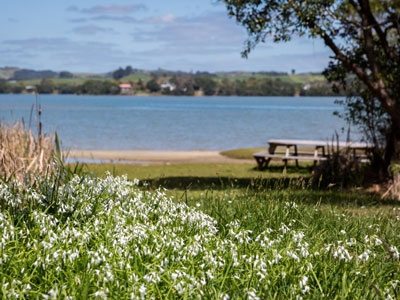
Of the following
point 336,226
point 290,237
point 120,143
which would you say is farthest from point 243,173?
point 120,143

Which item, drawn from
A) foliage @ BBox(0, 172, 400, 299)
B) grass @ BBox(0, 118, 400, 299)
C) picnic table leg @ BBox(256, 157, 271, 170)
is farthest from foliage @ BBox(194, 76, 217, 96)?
foliage @ BBox(0, 172, 400, 299)

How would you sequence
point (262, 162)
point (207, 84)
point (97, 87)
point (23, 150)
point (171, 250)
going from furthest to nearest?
point (207, 84) < point (97, 87) < point (262, 162) < point (23, 150) < point (171, 250)

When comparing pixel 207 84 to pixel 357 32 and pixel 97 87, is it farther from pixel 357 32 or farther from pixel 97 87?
pixel 357 32

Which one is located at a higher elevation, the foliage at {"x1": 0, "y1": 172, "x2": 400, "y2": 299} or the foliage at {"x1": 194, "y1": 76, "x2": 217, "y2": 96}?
the foliage at {"x1": 194, "y1": 76, "x2": 217, "y2": 96}

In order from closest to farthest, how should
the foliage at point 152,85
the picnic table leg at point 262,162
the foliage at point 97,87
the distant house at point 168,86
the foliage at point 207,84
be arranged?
the picnic table leg at point 262,162 → the foliage at point 152,85 → the foliage at point 97,87 → the distant house at point 168,86 → the foliage at point 207,84

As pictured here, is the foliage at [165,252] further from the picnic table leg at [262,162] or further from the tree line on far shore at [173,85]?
the tree line on far shore at [173,85]

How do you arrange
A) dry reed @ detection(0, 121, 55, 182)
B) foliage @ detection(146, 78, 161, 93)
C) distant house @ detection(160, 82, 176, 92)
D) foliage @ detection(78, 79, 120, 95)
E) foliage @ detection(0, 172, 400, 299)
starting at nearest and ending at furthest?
foliage @ detection(0, 172, 400, 299) < dry reed @ detection(0, 121, 55, 182) < foliage @ detection(146, 78, 161, 93) < foliage @ detection(78, 79, 120, 95) < distant house @ detection(160, 82, 176, 92)

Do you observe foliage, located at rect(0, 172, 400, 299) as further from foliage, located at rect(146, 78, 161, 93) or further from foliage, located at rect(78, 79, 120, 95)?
foliage, located at rect(78, 79, 120, 95)

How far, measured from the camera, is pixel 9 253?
596 centimetres

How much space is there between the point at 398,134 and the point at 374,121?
1.22 m

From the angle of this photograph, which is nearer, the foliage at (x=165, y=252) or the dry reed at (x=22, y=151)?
the foliage at (x=165, y=252)

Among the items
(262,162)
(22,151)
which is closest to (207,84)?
(262,162)

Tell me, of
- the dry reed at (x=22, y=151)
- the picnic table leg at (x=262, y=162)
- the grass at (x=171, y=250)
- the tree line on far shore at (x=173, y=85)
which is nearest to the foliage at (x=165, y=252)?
the grass at (x=171, y=250)

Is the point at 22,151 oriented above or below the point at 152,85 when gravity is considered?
below
